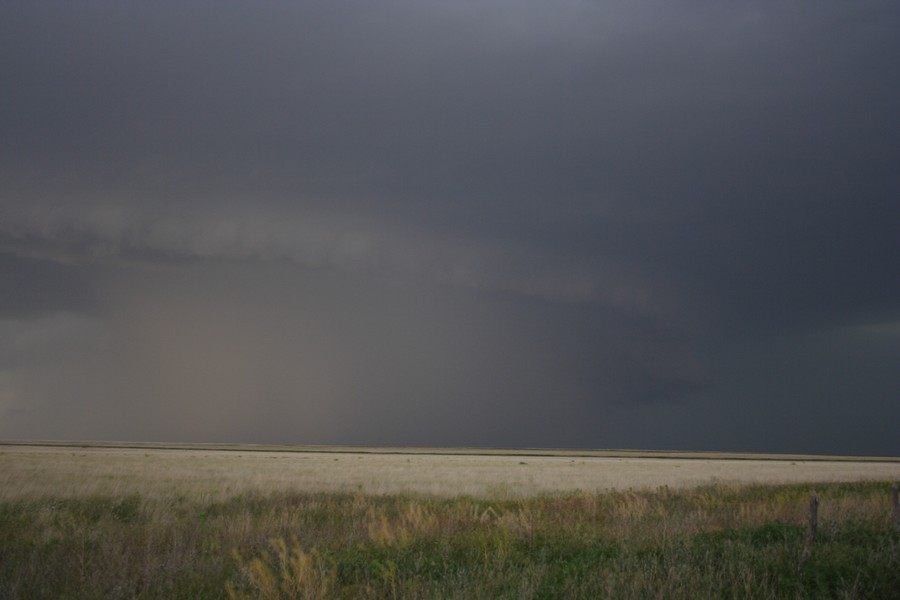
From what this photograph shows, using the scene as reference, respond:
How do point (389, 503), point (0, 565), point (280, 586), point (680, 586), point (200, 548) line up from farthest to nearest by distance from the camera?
point (389, 503) → point (200, 548) → point (0, 565) → point (280, 586) → point (680, 586)

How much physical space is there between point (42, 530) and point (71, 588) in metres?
6.67

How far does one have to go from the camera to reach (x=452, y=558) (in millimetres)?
10414

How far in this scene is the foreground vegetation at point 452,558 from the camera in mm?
8258

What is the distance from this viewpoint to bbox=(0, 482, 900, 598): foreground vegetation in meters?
8.26

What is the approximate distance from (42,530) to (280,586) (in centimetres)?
874

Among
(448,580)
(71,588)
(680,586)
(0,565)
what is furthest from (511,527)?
(0,565)

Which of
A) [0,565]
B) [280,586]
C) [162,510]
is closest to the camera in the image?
[280,586]

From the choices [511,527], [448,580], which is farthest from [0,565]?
[511,527]

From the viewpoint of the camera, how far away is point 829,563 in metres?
9.12

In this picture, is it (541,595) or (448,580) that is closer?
(541,595)

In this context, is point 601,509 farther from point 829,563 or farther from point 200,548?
point 200,548

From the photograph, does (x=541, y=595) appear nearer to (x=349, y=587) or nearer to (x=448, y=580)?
(x=448, y=580)

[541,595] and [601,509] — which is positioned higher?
[541,595]

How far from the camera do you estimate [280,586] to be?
8.72 metres
